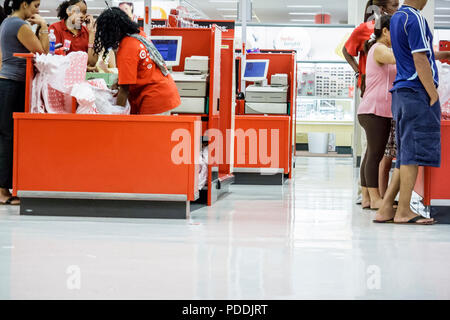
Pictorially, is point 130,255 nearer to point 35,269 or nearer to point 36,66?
point 35,269

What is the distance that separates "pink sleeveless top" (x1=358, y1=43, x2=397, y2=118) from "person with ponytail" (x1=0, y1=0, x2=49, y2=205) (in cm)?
246

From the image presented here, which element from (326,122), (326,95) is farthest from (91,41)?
(326,95)

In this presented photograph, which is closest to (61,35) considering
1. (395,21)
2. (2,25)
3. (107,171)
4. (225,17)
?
(2,25)

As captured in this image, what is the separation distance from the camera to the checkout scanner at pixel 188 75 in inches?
214

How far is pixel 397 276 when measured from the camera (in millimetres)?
2830

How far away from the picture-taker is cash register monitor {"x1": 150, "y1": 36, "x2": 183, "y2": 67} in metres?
5.58

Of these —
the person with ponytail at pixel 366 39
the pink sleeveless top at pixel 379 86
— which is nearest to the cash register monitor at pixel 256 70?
the person with ponytail at pixel 366 39

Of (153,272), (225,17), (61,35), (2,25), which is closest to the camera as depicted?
(153,272)

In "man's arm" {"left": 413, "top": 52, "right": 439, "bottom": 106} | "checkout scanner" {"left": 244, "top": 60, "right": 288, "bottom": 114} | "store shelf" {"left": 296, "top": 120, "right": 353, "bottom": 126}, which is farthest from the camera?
"store shelf" {"left": 296, "top": 120, "right": 353, "bottom": 126}

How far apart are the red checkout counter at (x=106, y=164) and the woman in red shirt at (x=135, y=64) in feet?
1.09

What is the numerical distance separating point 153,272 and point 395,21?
2.40m

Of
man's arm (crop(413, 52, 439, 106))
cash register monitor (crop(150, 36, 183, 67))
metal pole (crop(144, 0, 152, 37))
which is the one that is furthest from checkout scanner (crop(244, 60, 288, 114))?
man's arm (crop(413, 52, 439, 106))

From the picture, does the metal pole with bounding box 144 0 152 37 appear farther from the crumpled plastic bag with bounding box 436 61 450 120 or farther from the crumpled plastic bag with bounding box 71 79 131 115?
the crumpled plastic bag with bounding box 436 61 450 120

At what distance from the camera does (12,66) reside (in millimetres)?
4984
